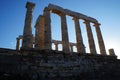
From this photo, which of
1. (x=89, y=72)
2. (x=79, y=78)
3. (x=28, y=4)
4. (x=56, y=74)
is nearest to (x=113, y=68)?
(x=89, y=72)

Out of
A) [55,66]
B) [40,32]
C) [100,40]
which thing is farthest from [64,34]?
[55,66]

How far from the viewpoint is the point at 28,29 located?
17.5 meters

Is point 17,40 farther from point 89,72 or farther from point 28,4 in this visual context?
point 89,72

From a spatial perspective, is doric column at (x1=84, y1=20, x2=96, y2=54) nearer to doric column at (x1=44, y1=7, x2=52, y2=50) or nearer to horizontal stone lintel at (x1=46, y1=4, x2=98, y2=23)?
horizontal stone lintel at (x1=46, y1=4, x2=98, y2=23)

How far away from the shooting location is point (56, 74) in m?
11.3

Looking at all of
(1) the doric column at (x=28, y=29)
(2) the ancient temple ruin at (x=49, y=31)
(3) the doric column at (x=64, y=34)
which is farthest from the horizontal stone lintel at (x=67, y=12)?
(1) the doric column at (x=28, y=29)

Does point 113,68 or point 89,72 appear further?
point 113,68

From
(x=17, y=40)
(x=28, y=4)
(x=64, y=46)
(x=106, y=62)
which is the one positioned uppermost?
(x=28, y=4)

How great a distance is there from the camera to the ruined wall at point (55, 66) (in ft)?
33.4

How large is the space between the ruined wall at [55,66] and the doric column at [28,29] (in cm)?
513

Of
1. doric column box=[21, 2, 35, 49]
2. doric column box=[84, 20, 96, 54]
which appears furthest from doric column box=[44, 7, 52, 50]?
doric column box=[84, 20, 96, 54]

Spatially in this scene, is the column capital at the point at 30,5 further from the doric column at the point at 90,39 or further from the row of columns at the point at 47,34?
the doric column at the point at 90,39

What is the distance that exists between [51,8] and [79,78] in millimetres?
12204

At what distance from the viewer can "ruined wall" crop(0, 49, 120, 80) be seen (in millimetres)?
10172
